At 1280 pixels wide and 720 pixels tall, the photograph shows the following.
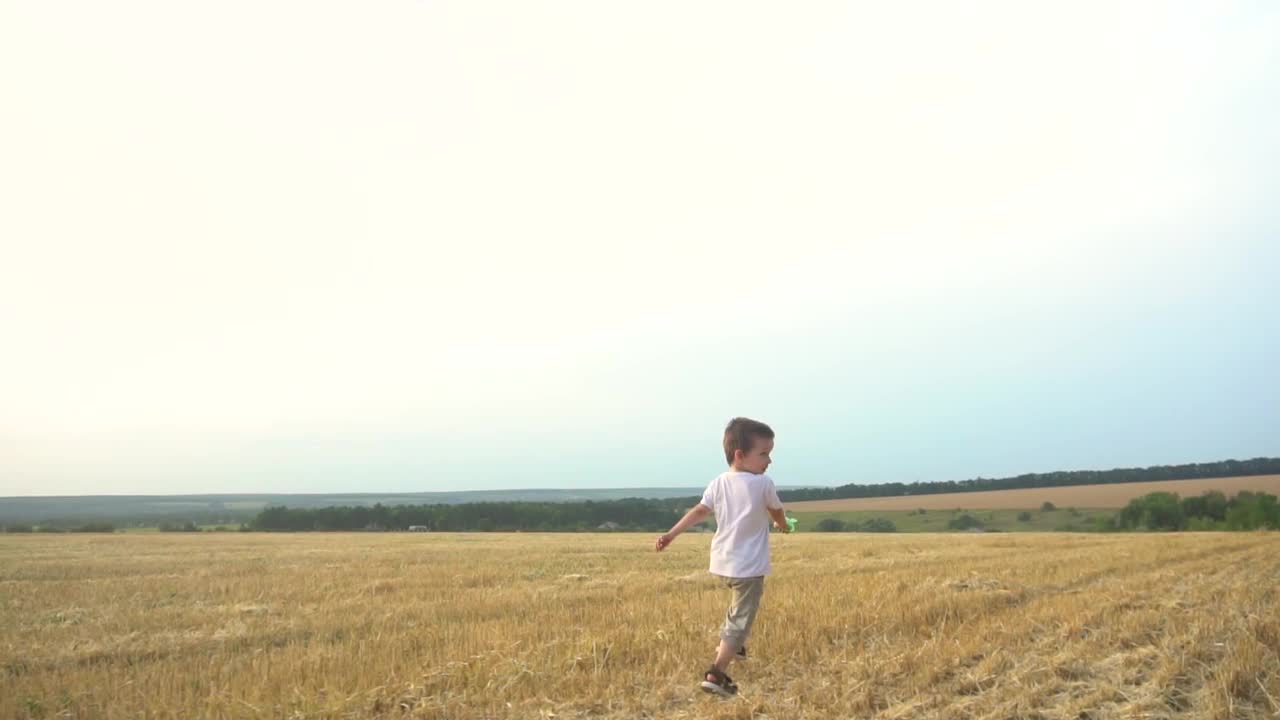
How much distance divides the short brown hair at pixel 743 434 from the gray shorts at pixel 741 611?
34.2 inches

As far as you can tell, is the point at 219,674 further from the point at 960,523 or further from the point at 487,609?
the point at 960,523

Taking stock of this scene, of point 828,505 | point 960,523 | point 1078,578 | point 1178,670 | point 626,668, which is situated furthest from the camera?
point 828,505

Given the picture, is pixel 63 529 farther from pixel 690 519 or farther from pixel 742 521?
pixel 742 521

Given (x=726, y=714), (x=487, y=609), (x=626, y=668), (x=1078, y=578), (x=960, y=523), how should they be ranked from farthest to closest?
(x=960, y=523) < (x=1078, y=578) < (x=487, y=609) < (x=626, y=668) < (x=726, y=714)

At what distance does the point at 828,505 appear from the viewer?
6800 centimetres

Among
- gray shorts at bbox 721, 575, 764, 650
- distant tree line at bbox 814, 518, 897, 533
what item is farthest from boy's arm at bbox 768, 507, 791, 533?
distant tree line at bbox 814, 518, 897, 533

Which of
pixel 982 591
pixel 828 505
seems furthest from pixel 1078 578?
pixel 828 505

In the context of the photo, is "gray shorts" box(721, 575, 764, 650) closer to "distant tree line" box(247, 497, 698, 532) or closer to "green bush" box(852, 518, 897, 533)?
"green bush" box(852, 518, 897, 533)

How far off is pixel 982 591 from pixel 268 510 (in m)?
70.7

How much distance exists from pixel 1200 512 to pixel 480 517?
52.6 metres

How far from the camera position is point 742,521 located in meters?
6.21

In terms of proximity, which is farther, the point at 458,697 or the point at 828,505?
the point at 828,505

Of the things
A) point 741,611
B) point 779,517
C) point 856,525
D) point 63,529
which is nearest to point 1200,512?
point 856,525

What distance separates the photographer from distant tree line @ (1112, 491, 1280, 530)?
56562mm
